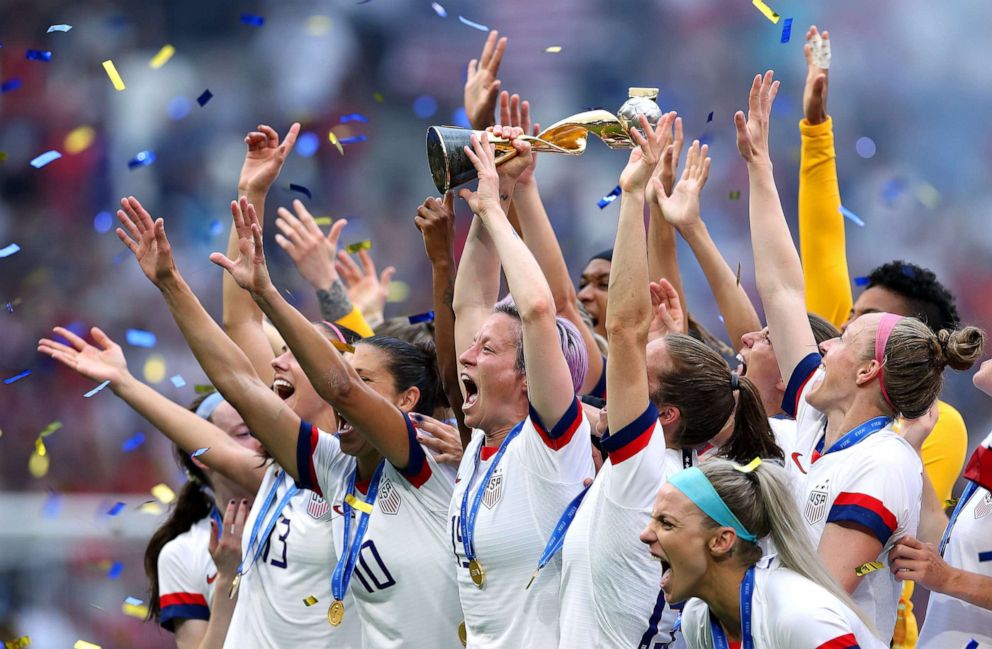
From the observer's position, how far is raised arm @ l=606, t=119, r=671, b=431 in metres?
3.28

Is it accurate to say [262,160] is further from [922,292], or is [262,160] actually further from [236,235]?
[922,292]

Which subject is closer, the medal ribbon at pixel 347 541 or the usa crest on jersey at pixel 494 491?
the usa crest on jersey at pixel 494 491

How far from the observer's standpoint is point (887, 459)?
3271 mm

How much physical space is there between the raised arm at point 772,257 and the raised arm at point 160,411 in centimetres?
186

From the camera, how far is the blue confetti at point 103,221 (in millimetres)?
8648

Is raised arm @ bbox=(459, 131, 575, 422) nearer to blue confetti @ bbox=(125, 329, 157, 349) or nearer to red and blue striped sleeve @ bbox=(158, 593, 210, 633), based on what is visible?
red and blue striped sleeve @ bbox=(158, 593, 210, 633)

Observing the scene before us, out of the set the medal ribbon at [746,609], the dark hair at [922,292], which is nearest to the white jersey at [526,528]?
the medal ribbon at [746,609]

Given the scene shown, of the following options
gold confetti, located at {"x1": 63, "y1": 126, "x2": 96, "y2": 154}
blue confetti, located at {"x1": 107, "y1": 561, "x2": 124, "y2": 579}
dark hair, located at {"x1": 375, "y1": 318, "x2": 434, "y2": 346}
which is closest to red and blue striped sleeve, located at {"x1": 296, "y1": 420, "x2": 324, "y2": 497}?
dark hair, located at {"x1": 375, "y1": 318, "x2": 434, "y2": 346}

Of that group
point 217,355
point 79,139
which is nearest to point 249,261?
point 217,355

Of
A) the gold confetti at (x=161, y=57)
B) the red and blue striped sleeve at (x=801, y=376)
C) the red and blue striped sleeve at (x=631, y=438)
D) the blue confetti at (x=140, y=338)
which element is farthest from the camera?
the gold confetti at (x=161, y=57)

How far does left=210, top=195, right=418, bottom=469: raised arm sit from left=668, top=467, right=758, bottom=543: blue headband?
1.15m

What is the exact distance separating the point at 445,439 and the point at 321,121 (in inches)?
214

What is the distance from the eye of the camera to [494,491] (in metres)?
3.64

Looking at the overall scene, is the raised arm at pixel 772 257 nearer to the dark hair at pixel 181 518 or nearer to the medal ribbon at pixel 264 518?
the medal ribbon at pixel 264 518
